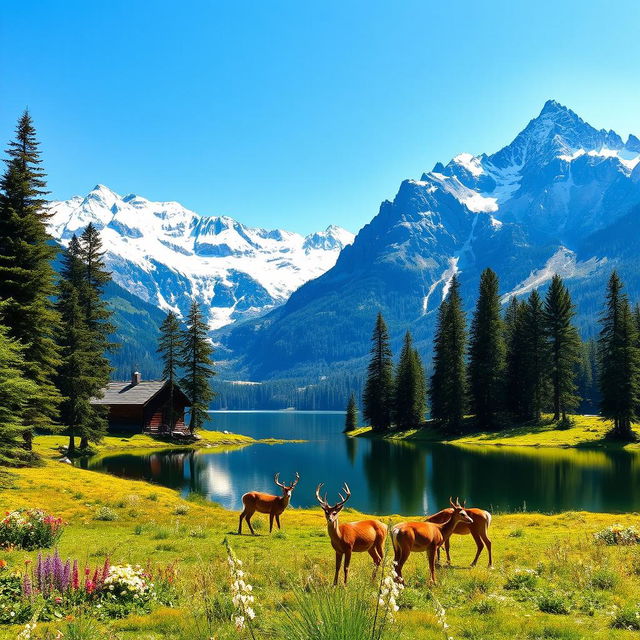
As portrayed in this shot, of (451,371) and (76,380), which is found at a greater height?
(451,371)

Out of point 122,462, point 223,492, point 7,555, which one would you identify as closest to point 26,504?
point 7,555

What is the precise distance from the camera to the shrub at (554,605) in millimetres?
11195

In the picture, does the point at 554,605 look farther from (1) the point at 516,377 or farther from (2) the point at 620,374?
(1) the point at 516,377

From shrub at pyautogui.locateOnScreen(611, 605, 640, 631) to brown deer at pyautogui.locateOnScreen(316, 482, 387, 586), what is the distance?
4.83 meters

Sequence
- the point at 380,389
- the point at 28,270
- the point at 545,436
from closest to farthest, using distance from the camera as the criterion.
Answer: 1. the point at 28,270
2. the point at 545,436
3. the point at 380,389

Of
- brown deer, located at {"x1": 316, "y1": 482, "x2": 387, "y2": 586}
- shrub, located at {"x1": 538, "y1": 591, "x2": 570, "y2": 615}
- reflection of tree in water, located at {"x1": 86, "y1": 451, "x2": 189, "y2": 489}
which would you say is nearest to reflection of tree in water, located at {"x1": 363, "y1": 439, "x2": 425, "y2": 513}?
reflection of tree in water, located at {"x1": 86, "y1": 451, "x2": 189, "y2": 489}

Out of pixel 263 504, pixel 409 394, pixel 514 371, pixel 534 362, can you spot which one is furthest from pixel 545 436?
pixel 263 504

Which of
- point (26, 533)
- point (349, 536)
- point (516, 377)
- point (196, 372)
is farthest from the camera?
point (516, 377)

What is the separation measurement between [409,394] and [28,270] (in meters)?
73.5

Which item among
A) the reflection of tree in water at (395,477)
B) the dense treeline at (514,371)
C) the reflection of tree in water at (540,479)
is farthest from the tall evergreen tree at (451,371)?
the reflection of tree in water at (540,479)

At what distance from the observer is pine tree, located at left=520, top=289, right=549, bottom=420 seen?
267 ft

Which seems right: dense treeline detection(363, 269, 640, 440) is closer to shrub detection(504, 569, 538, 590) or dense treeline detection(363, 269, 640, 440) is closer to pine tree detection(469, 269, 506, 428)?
pine tree detection(469, 269, 506, 428)

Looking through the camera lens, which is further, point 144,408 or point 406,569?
point 144,408

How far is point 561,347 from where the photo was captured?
79812mm
